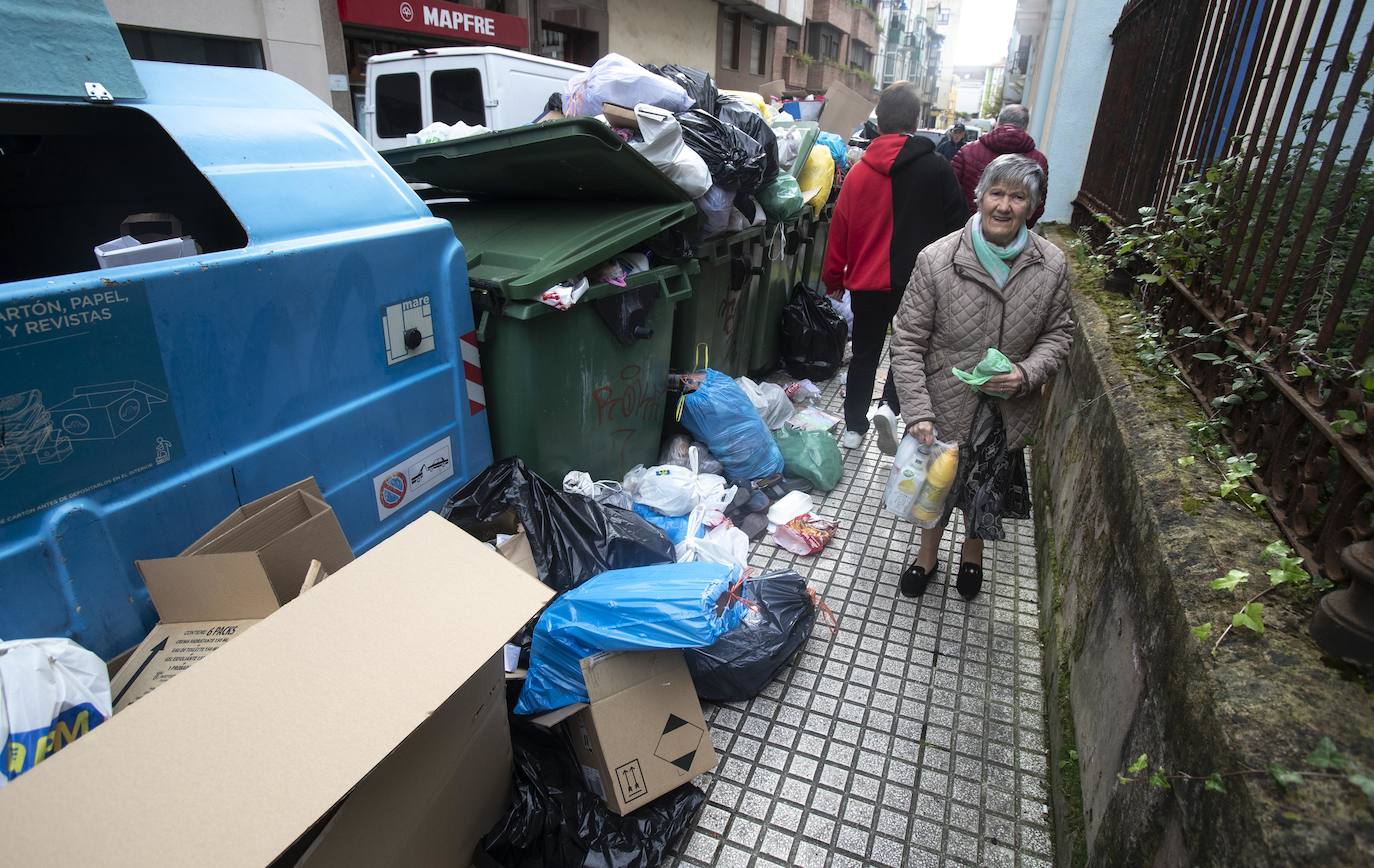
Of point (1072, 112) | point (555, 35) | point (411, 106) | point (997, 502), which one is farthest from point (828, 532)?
point (555, 35)

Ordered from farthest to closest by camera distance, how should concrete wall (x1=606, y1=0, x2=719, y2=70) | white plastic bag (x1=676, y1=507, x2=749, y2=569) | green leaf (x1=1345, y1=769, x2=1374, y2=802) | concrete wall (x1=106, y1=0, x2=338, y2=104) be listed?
concrete wall (x1=606, y1=0, x2=719, y2=70)
concrete wall (x1=106, y1=0, x2=338, y2=104)
white plastic bag (x1=676, y1=507, x2=749, y2=569)
green leaf (x1=1345, y1=769, x2=1374, y2=802)

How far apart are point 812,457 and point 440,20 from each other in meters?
9.38

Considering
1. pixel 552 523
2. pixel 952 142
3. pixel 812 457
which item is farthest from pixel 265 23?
pixel 952 142

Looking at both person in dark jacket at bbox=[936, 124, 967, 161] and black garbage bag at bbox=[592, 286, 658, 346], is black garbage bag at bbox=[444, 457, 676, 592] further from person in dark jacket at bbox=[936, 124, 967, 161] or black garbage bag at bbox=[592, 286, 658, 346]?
person in dark jacket at bbox=[936, 124, 967, 161]

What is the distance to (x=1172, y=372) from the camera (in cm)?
235

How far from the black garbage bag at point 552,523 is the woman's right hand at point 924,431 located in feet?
3.47

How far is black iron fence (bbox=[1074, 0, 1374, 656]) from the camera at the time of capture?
1362 millimetres

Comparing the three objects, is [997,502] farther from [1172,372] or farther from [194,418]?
[194,418]

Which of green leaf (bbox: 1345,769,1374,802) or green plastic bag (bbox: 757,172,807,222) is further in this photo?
green plastic bag (bbox: 757,172,807,222)

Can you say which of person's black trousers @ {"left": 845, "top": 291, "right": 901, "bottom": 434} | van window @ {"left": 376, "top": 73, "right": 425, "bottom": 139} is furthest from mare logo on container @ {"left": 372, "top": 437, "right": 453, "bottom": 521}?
van window @ {"left": 376, "top": 73, "right": 425, "bottom": 139}

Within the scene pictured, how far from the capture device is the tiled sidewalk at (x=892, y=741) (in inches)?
78.3

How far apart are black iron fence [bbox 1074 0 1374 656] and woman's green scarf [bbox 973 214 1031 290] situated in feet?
1.77

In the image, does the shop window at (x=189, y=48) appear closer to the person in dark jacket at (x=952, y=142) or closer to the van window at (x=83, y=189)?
the van window at (x=83, y=189)

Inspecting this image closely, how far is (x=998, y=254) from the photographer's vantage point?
2523 mm
